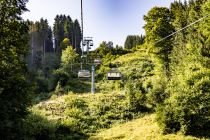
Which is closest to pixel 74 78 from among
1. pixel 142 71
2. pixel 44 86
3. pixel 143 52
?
pixel 44 86

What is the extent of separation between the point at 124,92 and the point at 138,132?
55.9 ft

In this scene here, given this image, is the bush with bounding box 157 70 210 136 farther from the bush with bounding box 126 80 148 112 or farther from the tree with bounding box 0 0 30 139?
the tree with bounding box 0 0 30 139

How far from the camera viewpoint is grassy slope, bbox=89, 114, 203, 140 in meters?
34.0

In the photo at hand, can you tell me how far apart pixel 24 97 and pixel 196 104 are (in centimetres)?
1637

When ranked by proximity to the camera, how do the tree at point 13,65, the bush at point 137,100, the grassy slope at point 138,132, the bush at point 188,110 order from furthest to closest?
the bush at point 137,100 → the bush at point 188,110 → the grassy slope at point 138,132 → the tree at point 13,65

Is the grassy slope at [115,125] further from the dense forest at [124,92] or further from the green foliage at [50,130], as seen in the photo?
the green foliage at [50,130]

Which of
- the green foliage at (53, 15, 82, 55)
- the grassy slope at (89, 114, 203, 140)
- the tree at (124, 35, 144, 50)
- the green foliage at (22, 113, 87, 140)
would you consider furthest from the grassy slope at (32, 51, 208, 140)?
the tree at (124, 35, 144, 50)

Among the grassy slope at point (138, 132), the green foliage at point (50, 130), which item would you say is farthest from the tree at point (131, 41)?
the green foliage at point (50, 130)

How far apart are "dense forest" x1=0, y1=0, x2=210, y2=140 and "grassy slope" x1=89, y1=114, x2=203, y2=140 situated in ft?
0.62

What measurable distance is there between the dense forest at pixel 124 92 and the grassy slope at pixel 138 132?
0.19 m

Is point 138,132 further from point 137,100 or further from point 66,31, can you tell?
point 66,31

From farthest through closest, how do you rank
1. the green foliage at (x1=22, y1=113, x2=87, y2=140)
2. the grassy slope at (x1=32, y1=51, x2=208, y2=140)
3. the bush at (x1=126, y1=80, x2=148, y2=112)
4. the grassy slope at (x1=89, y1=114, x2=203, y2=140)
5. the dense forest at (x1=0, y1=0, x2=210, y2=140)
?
the bush at (x1=126, y1=80, x2=148, y2=112)
the green foliage at (x1=22, y1=113, x2=87, y2=140)
the grassy slope at (x1=32, y1=51, x2=208, y2=140)
the grassy slope at (x1=89, y1=114, x2=203, y2=140)
the dense forest at (x1=0, y1=0, x2=210, y2=140)

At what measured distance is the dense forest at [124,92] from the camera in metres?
25.1

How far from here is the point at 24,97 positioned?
25.3 meters
